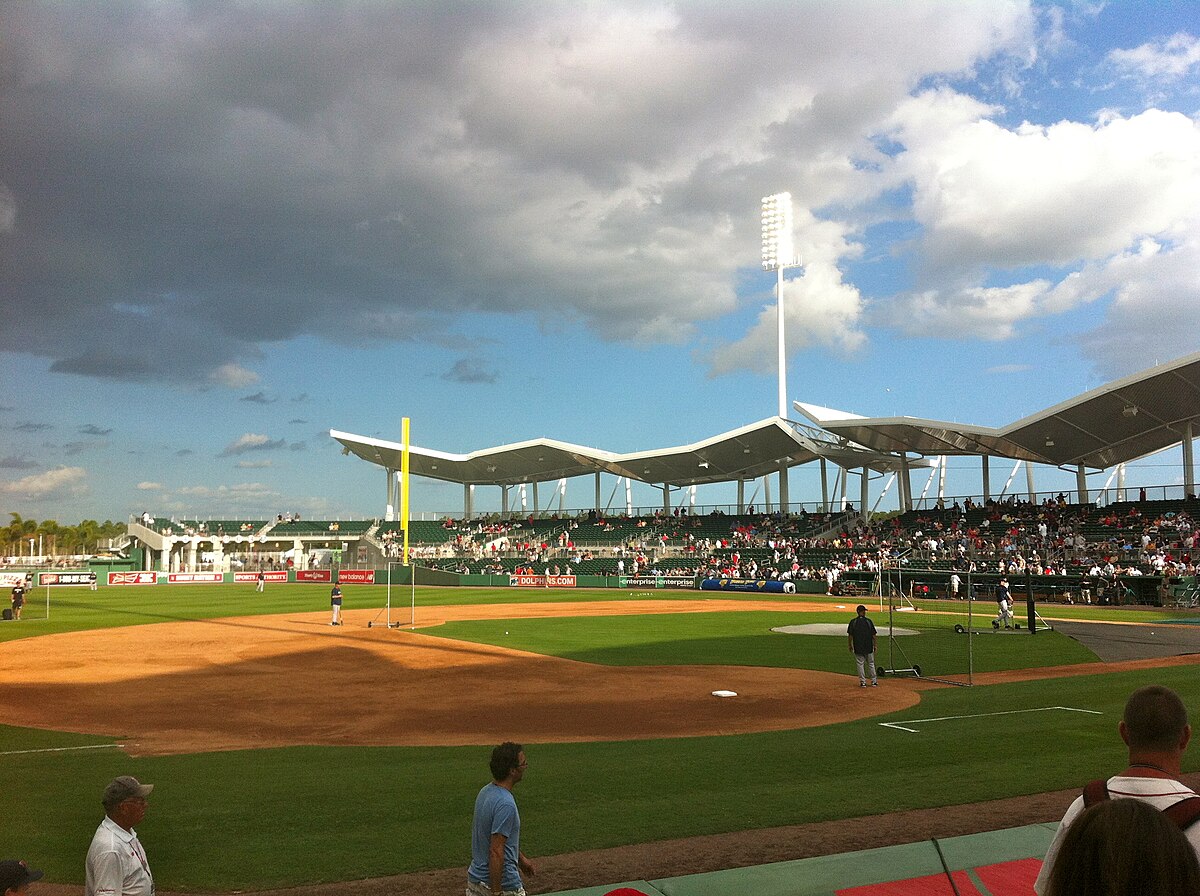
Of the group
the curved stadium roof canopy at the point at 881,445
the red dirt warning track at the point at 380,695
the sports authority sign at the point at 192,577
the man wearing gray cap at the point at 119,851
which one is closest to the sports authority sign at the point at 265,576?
the sports authority sign at the point at 192,577

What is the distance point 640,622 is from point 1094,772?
87.0ft

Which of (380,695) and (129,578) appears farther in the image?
(129,578)

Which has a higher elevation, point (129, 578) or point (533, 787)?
point (533, 787)

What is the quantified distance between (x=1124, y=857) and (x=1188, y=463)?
60180mm

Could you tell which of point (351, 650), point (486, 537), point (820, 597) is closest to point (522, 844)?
point (351, 650)

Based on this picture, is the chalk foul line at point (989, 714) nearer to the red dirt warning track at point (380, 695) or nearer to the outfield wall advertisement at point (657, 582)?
the red dirt warning track at point (380, 695)

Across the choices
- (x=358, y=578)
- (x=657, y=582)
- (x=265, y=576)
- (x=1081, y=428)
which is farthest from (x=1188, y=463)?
(x=265, y=576)

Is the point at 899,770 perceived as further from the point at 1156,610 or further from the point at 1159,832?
the point at 1156,610

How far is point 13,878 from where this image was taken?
4.27m

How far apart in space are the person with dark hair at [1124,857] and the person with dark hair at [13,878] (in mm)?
4480

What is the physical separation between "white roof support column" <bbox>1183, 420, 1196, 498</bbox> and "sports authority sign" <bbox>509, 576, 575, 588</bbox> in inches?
1610

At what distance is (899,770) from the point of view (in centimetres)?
1162

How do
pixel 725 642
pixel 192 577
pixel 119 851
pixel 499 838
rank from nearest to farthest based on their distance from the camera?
pixel 119 851 → pixel 499 838 → pixel 725 642 → pixel 192 577

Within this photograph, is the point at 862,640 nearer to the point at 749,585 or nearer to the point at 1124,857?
the point at 1124,857
